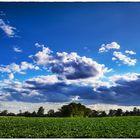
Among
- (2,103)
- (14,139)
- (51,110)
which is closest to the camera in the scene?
(14,139)

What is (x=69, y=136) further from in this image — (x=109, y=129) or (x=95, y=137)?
(x=109, y=129)

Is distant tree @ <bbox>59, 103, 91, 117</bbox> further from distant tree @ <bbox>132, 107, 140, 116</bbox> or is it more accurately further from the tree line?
distant tree @ <bbox>132, 107, 140, 116</bbox>

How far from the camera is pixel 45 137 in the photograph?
582 inches

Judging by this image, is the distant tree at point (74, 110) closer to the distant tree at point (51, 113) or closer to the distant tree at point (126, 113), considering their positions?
the distant tree at point (51, 113)

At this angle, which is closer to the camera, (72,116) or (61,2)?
(61,2)

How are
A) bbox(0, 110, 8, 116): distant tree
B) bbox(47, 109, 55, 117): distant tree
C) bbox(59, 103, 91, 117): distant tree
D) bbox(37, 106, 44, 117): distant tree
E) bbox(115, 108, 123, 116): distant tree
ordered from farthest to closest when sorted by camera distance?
1. bbox(115, 108, 123, 116): distant tree
2. bbox(47, 109, 55, 117): distant tree
3. bbox(59, 103, 91, 117): distant tree
4. bbox(37, 106, 44, 117): distant tree
5. bbox(0, 110, 8, 116): distant tree

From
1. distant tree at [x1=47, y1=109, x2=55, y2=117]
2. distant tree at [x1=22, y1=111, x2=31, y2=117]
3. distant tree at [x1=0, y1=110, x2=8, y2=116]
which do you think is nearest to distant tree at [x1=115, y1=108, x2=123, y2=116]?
distant tree at [x1=47, y1=109, x2=55, y2=117]

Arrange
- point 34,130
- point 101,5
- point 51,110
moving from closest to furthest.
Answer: point 34,130 < point 101,5 < point 51,110

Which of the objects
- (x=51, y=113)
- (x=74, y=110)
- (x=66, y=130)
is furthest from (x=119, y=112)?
(x=66, y=130)

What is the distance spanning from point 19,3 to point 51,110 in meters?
5.30

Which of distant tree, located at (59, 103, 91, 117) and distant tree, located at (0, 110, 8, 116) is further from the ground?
distant tree, located at (59, 103, 91, 117)

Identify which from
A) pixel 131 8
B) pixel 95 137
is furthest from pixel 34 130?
pixel 131 8

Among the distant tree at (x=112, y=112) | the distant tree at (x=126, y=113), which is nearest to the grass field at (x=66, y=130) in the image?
the distant tree at (x=112, y=112)

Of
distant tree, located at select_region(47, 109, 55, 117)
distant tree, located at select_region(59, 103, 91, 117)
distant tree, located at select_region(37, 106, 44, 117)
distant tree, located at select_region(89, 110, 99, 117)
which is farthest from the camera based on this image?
distant tree, located at select_region(89, 110, 99, 117)
